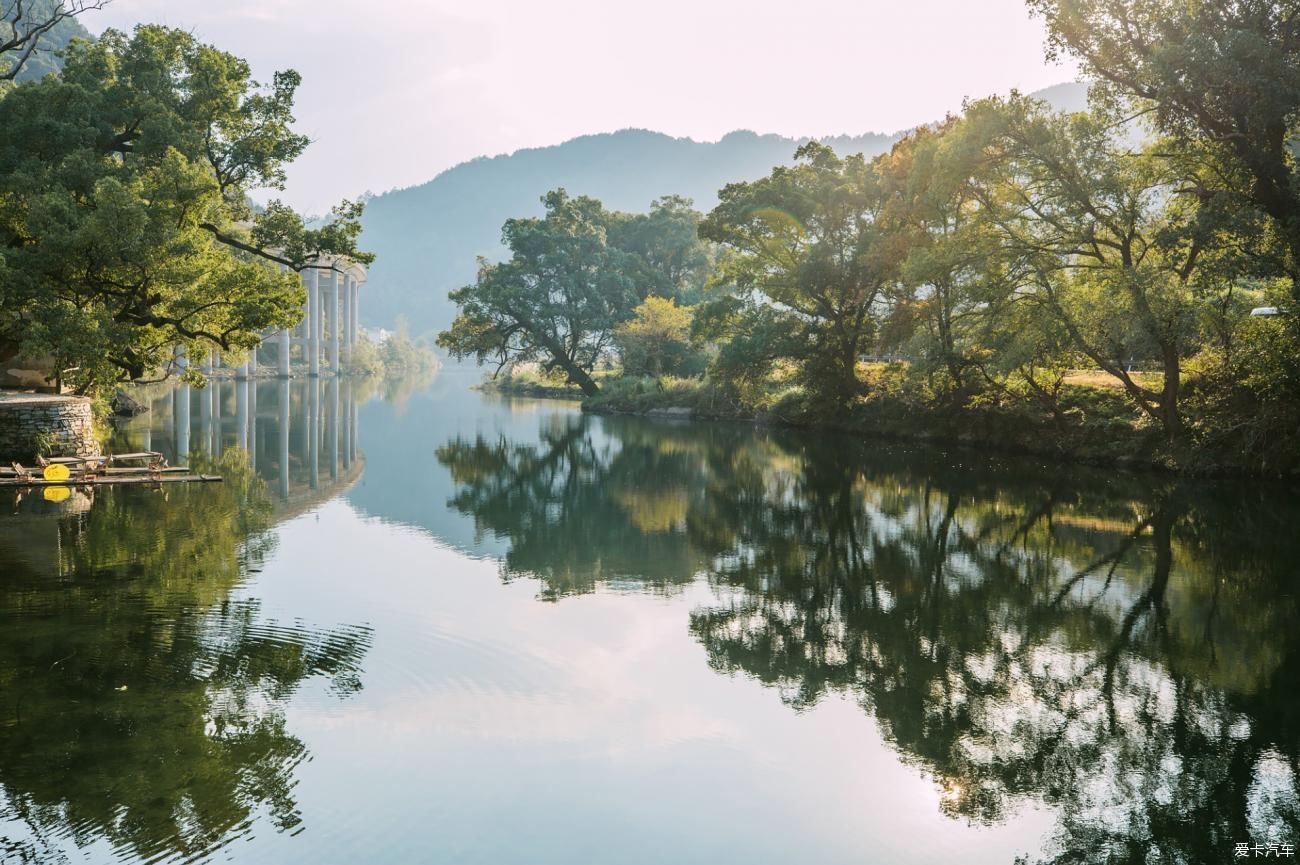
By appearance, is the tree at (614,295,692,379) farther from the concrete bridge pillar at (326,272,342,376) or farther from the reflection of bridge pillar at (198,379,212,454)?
the concrete bridge pillar at (326,272,342,376)

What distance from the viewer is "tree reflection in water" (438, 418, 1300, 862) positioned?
24.4 ft

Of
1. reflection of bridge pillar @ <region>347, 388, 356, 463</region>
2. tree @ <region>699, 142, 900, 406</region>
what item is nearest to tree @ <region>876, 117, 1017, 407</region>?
tree @ <region>699, 142, 900, 406</region>

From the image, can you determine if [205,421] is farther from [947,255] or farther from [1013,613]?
[1013,613]

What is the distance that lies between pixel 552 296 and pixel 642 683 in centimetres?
5967

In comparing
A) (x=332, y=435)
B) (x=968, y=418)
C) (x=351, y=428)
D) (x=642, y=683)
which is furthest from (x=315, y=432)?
(x=642, y=683)

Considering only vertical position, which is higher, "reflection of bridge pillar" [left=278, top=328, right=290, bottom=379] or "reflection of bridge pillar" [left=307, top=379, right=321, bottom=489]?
"reflection of bridge pillar" [left=278, top=328, right=290, bottom=379]

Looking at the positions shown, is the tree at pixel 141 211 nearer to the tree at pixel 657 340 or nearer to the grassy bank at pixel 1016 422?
the grassy bank at pixel 1016 422

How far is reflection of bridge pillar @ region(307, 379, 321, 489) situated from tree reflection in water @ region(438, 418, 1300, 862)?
412 centimetres

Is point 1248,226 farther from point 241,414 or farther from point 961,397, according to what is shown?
point 241,414

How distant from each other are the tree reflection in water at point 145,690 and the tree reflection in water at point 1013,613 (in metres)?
4.08

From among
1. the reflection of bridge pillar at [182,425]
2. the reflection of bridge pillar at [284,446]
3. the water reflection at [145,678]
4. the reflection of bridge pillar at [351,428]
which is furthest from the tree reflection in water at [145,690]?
the reflection of bridge pillar at [351,428]

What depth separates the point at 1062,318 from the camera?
26359 mm

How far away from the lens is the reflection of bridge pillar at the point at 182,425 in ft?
94.6

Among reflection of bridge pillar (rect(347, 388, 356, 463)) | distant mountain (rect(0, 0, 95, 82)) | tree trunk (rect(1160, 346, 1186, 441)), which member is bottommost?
reflection of bridge pillar (rect(347, 388, 356, 463))
